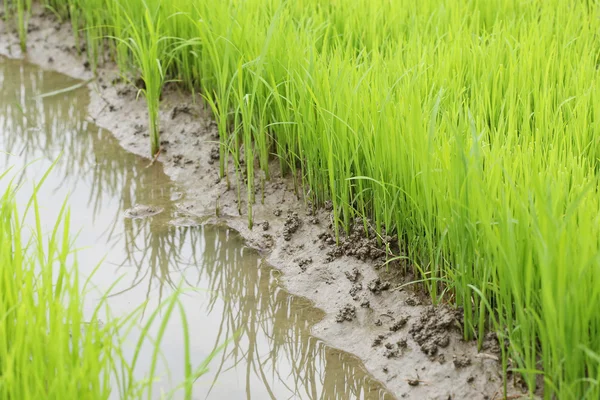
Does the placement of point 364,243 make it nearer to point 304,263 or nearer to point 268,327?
point 304,263

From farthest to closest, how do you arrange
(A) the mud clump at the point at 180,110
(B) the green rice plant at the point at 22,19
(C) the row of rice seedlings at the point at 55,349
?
(B) the green rice plant at the point at 22,19, (A) the mud clump at the point at 180,110, (C) the row of rice seedlings at the point at 55,349

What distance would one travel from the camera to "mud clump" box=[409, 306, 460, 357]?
6.63 ft

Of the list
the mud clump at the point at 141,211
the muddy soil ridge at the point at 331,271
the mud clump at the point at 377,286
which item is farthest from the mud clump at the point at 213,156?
the mud clump at the point at 377,286

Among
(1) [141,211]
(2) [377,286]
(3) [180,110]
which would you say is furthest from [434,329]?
(3) [180,110]

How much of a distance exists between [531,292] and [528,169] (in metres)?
0.33

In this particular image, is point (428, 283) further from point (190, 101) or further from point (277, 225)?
point (190, 101)

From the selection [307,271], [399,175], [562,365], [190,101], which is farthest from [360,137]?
[190,101]

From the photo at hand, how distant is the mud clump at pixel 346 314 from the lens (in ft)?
7.34

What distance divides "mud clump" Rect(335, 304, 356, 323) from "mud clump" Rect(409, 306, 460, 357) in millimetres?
Answer: 204

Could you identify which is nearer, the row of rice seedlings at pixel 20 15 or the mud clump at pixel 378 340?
the mud clump at pixel 378 340

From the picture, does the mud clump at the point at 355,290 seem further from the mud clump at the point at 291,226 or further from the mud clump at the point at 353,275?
the mud clump at the point at 291,226

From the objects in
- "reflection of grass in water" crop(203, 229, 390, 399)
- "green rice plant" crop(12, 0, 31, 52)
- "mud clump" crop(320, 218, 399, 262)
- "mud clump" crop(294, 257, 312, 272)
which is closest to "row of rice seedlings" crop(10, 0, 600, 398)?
"mud clump" crop(320, 218, 399, 262)

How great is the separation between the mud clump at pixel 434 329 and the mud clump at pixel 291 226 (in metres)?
0.68

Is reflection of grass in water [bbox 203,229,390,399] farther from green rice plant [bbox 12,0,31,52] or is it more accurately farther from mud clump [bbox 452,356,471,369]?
green rice plant [bbox 12,0,31,52]
